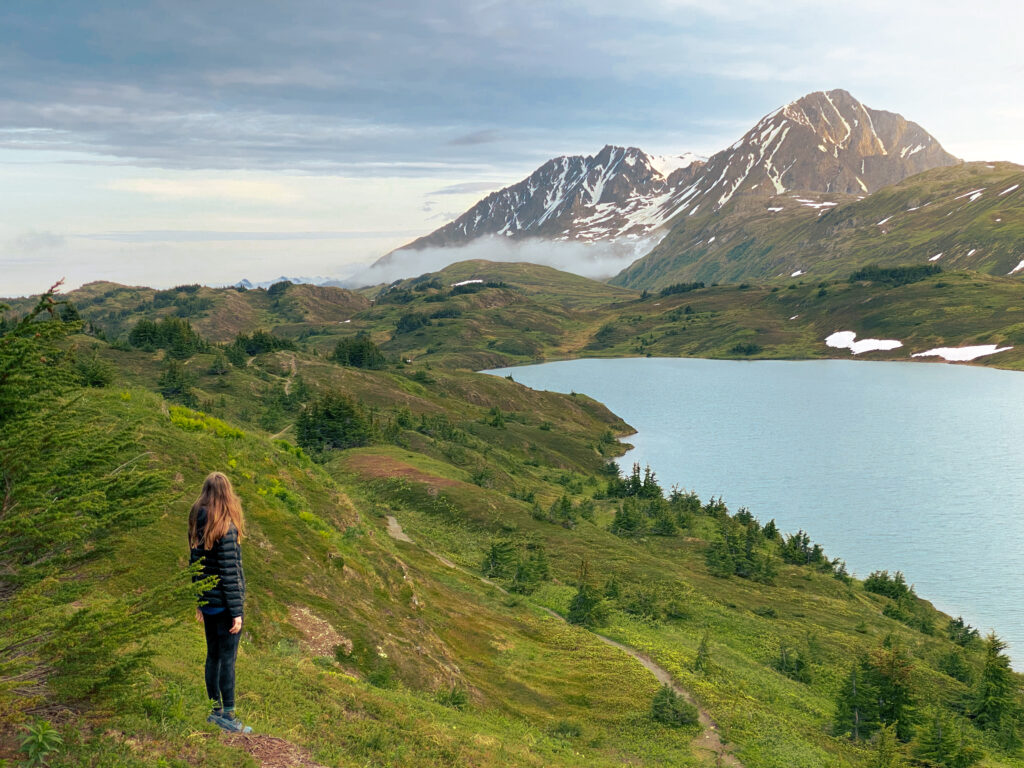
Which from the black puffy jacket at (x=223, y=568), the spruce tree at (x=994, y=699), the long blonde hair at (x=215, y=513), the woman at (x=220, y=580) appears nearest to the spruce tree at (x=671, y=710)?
the woman at (x=220, y=580)

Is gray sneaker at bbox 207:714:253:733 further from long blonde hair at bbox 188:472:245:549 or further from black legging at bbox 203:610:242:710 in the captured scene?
long blonde hair at bbox 188:472:245:549

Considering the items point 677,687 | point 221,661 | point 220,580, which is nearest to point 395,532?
point 677,687

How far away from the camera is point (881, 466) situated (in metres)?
100

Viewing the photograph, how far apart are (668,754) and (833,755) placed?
930cm

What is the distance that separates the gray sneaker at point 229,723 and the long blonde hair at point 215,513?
310 cm

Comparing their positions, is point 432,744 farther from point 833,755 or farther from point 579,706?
point 833,755

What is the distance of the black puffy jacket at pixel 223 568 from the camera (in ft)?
34.0

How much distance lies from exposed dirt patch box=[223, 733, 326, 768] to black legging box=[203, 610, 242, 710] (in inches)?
22.6

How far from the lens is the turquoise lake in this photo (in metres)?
65.5

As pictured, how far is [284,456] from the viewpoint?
3419cm

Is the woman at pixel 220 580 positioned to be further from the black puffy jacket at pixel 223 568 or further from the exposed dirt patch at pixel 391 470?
the exposed dirt patch at pixel 391 470

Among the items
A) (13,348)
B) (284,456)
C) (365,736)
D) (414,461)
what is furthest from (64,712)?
(414,461)

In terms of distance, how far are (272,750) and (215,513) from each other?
447cm

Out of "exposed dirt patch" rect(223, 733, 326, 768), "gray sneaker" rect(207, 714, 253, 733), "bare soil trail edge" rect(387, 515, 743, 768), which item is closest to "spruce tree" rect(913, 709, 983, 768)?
"bare soil trail edge" rect(387, 515, 743, 768)
